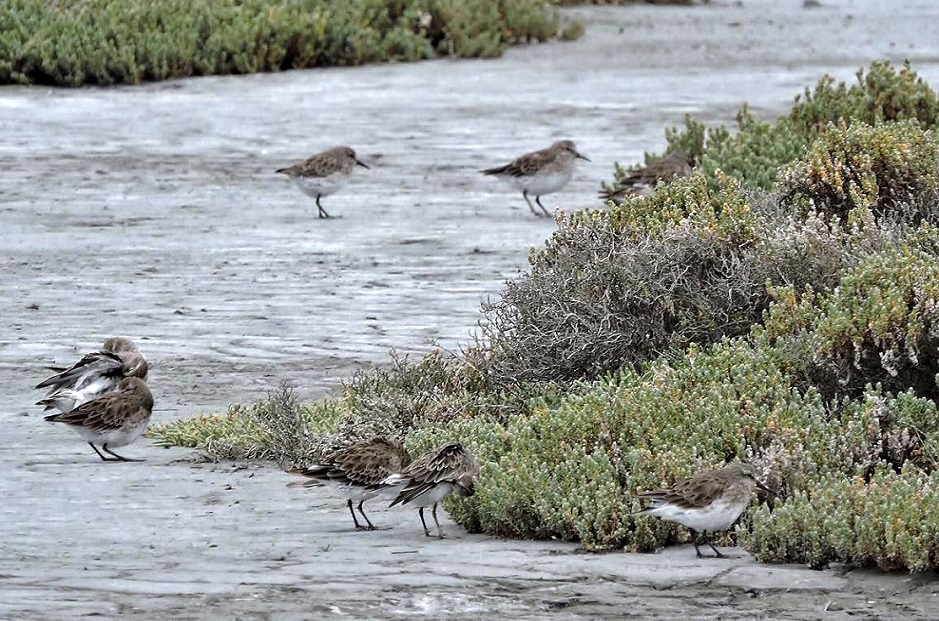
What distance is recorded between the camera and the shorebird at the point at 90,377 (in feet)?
33.1

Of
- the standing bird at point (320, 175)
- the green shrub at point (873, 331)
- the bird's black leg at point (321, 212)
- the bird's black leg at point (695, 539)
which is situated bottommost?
the bird's black leg at point (321, 212)

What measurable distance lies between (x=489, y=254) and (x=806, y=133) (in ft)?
9.08

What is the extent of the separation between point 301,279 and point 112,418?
4991 mm

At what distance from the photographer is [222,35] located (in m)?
25.7

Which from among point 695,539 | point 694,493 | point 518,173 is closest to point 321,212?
point 518,173

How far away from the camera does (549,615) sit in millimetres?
6715

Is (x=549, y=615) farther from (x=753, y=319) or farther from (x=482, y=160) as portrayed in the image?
(x=482, y=160)

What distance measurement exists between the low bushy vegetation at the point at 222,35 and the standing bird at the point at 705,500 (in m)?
18.0

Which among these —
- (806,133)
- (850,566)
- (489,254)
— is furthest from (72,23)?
(850,566)

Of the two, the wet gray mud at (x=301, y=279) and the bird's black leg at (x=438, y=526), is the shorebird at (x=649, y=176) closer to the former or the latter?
the wet gray mud at (x=301, y=279)

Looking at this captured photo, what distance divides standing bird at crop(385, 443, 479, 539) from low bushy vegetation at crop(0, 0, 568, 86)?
17.1 metres

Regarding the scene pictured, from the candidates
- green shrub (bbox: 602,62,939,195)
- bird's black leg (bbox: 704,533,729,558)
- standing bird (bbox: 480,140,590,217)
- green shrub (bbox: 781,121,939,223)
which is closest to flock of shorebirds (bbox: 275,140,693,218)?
standing bird (bbox: 480,140,590,217)

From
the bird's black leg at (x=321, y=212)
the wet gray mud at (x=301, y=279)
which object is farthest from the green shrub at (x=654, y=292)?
the bird's black leg at (x=321, y=212)

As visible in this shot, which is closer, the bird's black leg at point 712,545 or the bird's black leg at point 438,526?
the bird's black leg at point 712,545
